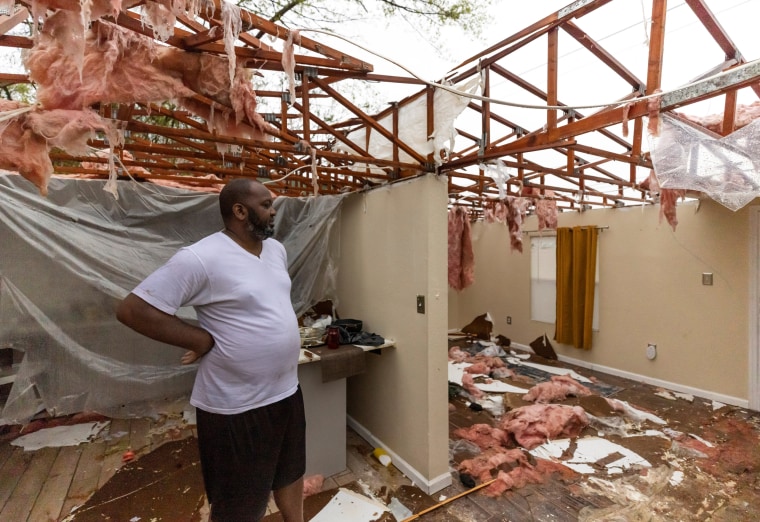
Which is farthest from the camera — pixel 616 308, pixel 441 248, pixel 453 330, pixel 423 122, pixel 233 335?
pixel 453 330

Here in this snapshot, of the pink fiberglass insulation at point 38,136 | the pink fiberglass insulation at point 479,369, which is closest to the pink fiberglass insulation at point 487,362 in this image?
the pink fiberglass insulation at point 479,369

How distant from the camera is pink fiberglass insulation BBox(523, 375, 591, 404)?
3646 mm

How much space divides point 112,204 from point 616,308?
551 centimetres

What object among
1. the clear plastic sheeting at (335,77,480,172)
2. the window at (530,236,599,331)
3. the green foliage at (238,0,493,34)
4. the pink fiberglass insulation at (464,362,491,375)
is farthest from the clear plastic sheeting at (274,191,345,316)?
the window at (530,236,599,331)

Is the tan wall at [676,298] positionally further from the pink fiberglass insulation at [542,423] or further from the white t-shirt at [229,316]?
the white t-shirt at [229,316]

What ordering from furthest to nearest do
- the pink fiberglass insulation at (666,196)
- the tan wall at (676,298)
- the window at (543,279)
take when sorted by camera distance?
the window at (543,279) → the tan wall at (676,298) → the pink fiberglass insulation at (666,196)

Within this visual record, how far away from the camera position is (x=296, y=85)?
6.35 feet

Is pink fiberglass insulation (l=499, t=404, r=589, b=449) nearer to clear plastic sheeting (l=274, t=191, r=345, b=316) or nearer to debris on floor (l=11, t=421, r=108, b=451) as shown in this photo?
clear plastic sheeting (l=274, t=191, r=345, b=316)

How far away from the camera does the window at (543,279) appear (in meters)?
5.28

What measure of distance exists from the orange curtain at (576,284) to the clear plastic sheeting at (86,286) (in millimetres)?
4467

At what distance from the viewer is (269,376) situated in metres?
1.25

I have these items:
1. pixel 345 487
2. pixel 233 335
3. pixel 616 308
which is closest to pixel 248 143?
pixel 233 335

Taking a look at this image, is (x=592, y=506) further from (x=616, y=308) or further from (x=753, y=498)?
(x=616, y=308)

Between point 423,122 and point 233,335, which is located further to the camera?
point 423,122
